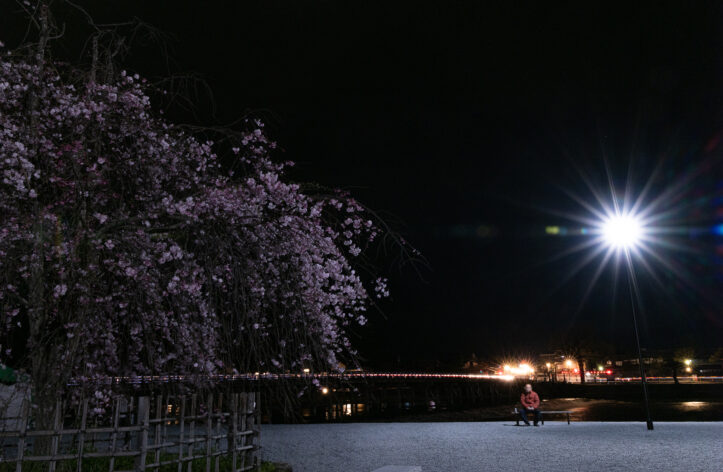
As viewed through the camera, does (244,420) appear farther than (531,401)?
No

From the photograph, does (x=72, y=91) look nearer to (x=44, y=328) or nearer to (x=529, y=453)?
(x=44, y=328)

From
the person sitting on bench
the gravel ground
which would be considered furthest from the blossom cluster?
the person sitting on bench

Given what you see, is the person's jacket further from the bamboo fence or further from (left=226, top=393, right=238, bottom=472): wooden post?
(left=226, top=393, right=238, bottom=472): wooden post

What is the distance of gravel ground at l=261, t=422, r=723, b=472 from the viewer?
41.5ft

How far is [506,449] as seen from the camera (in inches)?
618

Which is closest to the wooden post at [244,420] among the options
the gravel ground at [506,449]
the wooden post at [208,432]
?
the wooden post at [208,432]

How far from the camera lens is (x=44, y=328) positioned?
897 cm

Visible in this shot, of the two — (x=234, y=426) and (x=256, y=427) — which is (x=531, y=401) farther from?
(x=234, y=426)

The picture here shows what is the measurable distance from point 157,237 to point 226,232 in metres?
1.70

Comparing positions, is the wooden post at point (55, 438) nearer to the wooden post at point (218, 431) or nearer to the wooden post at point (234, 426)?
the wooden post at point (218, 431)

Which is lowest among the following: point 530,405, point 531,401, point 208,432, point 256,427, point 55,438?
point 530,405

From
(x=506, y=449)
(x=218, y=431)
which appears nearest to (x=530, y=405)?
(x=506, y=449)

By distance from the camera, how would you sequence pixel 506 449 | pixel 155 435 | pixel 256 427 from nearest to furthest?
pixel 155 435, pixel 256 427, pixel 506 449

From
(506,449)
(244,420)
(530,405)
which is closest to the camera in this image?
(244,420)
